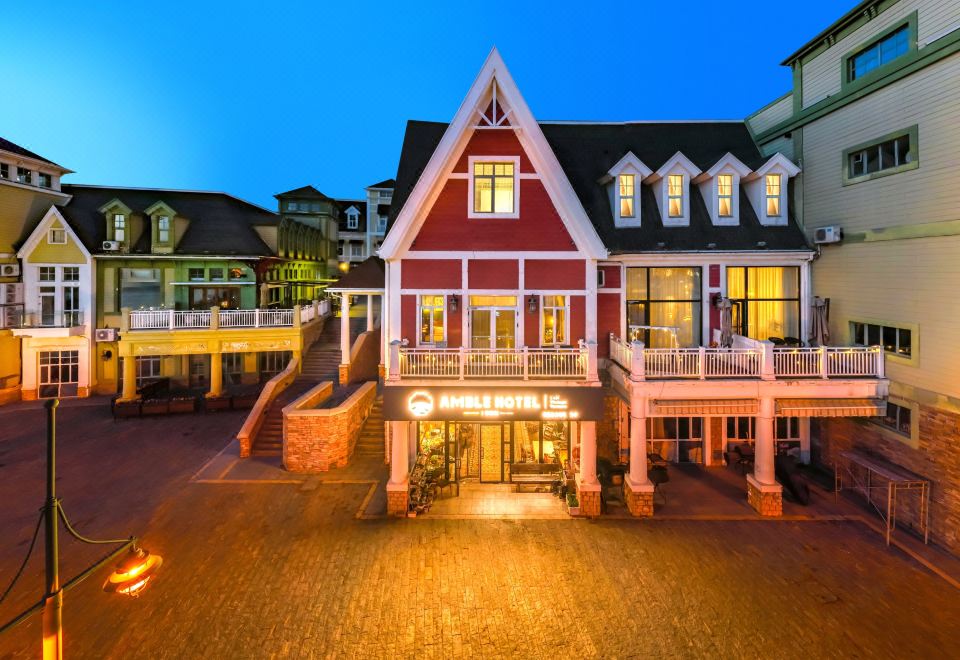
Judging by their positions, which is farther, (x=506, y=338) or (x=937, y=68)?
(x=506, y=338)

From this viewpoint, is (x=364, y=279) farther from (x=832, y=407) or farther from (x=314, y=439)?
(x=832, y=407)

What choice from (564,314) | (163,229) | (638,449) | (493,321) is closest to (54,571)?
(493,321)

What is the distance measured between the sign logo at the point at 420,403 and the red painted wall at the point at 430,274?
3.36 m

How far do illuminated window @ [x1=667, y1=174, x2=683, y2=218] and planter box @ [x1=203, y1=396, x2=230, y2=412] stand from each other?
20315 millimetres

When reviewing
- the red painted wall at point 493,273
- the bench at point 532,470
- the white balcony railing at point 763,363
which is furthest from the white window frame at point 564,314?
the bench at point 532,470

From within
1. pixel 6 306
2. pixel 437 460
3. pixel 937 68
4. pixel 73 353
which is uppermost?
pixel 937 68

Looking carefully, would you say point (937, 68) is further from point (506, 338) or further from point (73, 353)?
point (73, 353)

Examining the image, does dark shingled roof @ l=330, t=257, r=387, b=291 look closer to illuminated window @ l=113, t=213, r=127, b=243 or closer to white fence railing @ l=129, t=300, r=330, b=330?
white fence railing @ l=129, t=300, r=330, b=330

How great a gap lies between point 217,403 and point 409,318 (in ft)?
43.4

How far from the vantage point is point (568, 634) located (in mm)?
8383

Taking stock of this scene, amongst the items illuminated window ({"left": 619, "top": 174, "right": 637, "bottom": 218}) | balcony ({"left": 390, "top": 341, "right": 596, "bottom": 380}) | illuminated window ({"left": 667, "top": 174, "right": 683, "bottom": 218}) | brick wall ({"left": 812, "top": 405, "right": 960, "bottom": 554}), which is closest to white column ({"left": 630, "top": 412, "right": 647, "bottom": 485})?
balcony ({"left": 390, "top": 341, "right": 596, "bottom": 380})

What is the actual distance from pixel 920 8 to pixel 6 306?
1380 inches

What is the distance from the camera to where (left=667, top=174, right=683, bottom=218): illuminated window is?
51.0 feet

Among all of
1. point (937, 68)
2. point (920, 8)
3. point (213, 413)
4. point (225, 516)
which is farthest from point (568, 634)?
point (213, 413)
